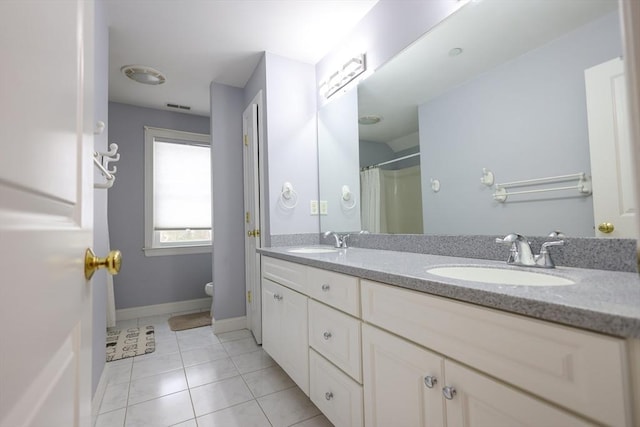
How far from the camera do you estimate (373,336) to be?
1086 mm

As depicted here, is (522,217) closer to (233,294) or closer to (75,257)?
(75,257)

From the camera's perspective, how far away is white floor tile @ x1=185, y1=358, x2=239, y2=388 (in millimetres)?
1991

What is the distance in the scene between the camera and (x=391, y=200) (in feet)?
6.21

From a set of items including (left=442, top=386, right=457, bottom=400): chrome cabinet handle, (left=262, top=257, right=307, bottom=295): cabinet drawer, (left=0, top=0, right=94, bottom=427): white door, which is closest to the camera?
Result: (left=0, top=0, right=94, bottom=427): white door

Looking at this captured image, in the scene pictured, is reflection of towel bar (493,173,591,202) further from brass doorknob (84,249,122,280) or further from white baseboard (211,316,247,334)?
white baseboard (211,316,247,334)

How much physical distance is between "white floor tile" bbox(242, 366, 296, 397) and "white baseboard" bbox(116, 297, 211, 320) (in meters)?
1.95

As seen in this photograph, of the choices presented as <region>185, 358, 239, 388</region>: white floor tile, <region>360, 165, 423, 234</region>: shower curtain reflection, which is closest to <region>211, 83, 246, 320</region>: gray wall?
<region>185, 358, 239, 388</region>: white floor tile

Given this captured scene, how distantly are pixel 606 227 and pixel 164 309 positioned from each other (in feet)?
13.0

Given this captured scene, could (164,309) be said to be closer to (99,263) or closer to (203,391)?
(203,391)

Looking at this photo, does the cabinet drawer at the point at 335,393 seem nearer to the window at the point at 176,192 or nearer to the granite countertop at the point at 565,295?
the granite countertop at the point at 565,295

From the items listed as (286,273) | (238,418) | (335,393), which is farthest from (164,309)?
(335,393)

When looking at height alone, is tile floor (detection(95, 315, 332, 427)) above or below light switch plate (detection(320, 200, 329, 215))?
below

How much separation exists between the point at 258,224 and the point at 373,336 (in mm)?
1727

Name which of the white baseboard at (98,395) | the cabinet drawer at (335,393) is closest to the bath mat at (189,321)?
the white baseboard at (98,395)
